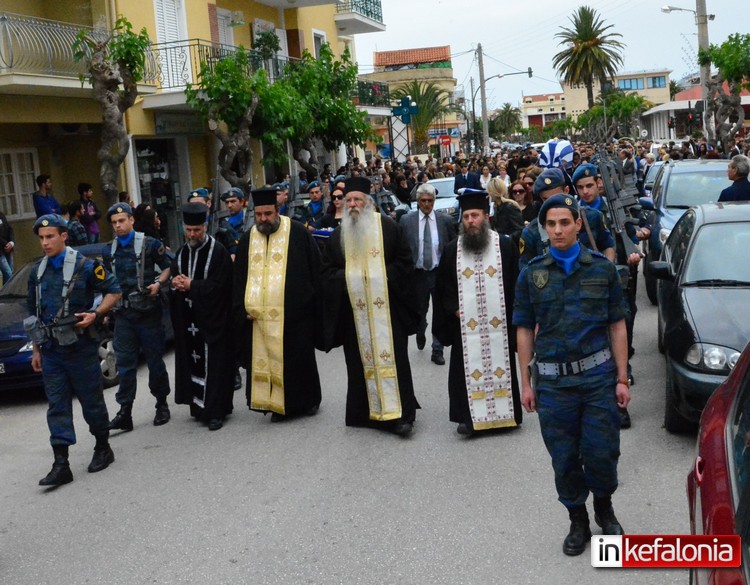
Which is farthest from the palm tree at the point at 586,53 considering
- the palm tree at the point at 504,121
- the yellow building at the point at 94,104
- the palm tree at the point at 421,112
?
the palm tree at the point at 504,121

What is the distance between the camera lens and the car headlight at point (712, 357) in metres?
6.60

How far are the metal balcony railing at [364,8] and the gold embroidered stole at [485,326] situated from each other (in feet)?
91.8

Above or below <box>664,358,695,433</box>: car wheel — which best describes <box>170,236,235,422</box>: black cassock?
above

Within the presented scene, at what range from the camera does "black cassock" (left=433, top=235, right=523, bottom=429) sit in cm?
788

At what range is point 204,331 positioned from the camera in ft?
29.2

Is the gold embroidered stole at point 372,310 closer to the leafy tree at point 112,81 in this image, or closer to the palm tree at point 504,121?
the leafy tree at point 112,81

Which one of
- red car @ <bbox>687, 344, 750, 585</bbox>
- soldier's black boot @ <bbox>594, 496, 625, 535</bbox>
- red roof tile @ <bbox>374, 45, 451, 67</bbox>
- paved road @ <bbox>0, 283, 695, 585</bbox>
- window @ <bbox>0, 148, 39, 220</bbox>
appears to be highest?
red roof tile @ <bbox>374, 45, 451, 67</bbox>

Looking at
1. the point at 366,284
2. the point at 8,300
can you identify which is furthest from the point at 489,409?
the point at 8,300

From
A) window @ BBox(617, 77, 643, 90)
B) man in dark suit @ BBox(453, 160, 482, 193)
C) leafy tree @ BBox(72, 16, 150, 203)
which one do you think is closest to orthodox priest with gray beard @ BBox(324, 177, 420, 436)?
leafy tree @ BBox(72, 16, 150, 203)

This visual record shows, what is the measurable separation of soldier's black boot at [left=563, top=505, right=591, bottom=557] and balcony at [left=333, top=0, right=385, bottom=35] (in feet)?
97.7

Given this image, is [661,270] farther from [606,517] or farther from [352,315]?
[606,517]

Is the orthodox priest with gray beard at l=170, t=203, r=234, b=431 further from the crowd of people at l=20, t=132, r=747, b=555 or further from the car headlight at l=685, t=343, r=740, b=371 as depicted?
the car headlight at l=685, t=343, r=740, b=371

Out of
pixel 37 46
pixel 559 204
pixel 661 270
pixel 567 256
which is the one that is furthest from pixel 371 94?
pixel 567 256

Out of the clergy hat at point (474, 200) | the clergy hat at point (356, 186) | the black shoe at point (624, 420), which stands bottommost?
the black shoe at point (624, 420)
